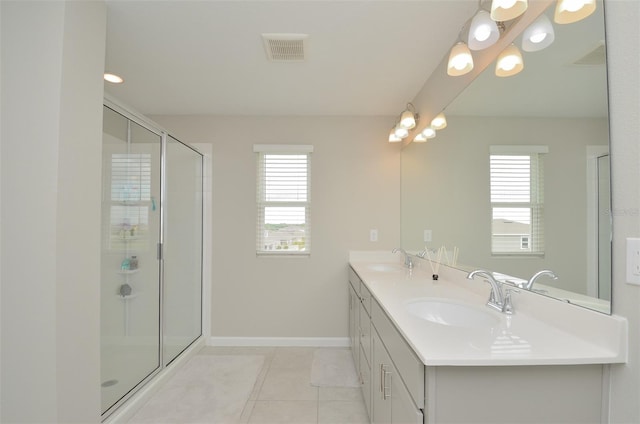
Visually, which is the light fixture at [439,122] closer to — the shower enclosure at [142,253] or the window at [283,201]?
the window at [283,201]

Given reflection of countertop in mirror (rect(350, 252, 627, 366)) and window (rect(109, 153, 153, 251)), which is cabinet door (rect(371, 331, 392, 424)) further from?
window (rect(109, 153, 153, 251))

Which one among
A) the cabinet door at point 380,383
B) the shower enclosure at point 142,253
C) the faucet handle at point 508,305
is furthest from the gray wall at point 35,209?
the faucet handle at point 508,305

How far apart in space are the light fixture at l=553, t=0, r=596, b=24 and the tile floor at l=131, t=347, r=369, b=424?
2283mm

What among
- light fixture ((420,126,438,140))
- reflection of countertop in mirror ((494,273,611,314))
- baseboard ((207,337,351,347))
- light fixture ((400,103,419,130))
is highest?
light fixture ((400,103,419,130))

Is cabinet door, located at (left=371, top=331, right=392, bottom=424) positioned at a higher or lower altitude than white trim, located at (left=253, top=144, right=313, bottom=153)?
lower

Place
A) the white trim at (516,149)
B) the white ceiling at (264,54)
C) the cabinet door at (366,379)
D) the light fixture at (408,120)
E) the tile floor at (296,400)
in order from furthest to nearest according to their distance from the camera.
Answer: the light fixture at (408,120)
the tile floor at (296,400)
the cabinet door at (366,379)
the white ceiling at (264,54)
the white trim at (516,149)

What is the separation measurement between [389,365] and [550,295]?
0.72 metres

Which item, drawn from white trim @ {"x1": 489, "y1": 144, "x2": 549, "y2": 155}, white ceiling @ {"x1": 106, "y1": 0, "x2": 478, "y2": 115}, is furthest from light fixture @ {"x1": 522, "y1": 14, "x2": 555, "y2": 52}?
white ceiling @ {"x1": 106, "y1": 0, "x2": 478, "y2": 115}

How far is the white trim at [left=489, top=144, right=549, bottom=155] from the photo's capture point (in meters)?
→ 1.20

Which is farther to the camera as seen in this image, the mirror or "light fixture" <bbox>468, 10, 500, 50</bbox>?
"light fixture" <bbox>468, 10, 500, 50</bbox>

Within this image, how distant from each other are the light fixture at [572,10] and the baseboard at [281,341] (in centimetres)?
289

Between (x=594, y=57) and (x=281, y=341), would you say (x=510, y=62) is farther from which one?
(x=281, y=341)

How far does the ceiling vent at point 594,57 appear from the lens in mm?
901

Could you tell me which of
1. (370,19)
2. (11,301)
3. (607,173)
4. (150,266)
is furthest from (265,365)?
(370,19)
